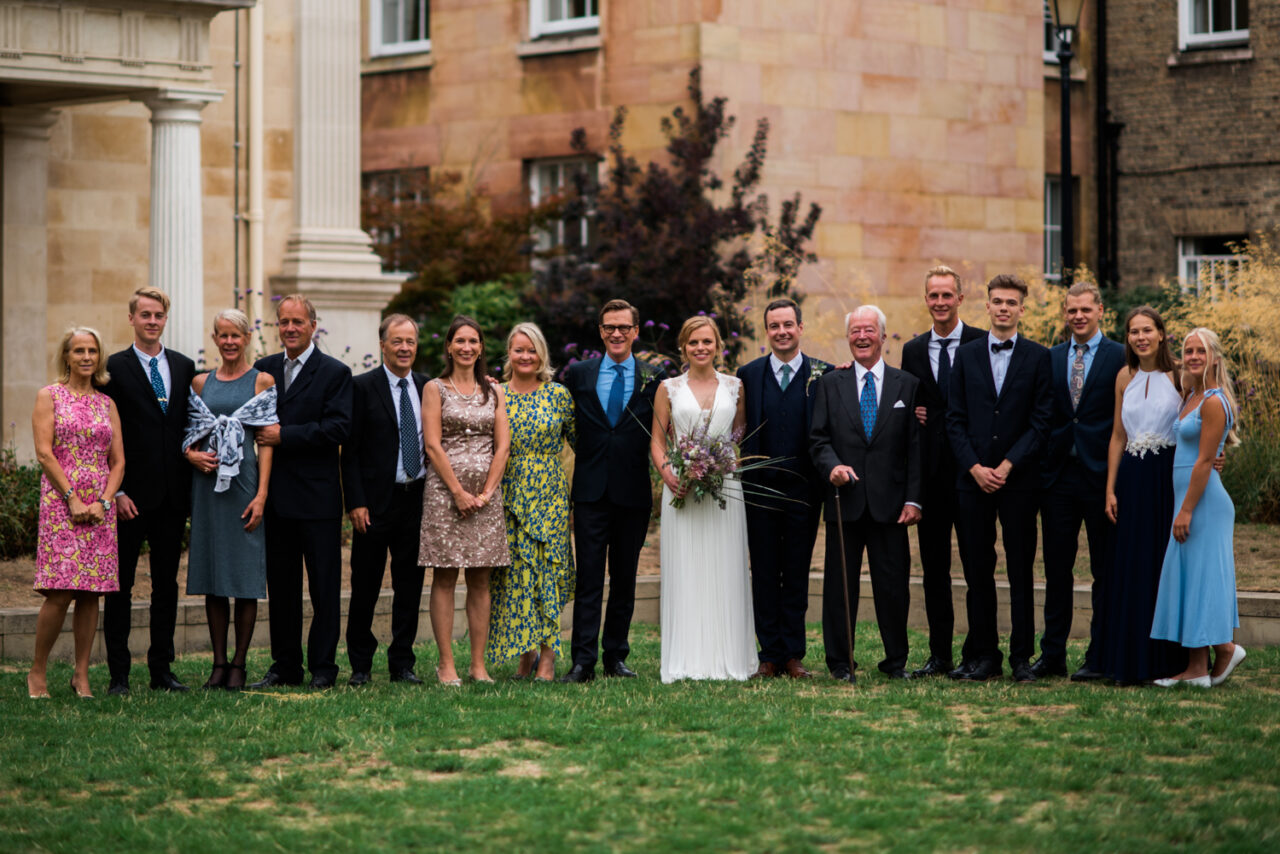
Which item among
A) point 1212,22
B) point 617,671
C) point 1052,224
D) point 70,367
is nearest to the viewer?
point 70,367

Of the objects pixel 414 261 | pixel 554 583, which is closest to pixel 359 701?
pixel 554 583

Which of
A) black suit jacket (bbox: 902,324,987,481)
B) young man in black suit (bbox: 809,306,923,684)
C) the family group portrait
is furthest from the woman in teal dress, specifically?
black suit jacket (bbox: 902,324,987,481)

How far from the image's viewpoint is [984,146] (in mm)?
24812

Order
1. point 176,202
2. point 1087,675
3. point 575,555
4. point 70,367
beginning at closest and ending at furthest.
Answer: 1. point 70,367
2. point 1087,675
3. point 575,555
4. point 176,202

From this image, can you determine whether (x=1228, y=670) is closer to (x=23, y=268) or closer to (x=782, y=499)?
(x=782, y=499)

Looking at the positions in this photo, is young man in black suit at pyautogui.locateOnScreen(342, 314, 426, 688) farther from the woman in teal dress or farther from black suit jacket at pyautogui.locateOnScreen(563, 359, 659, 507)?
black suit jacket at pyautogui.locateOnScreen(563, 359, 659, 507)

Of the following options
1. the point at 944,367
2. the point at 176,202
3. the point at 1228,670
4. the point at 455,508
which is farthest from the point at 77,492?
the point at 176,202

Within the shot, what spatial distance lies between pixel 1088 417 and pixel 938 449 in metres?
0.90

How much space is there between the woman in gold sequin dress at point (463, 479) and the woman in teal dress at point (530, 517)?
0.15 m

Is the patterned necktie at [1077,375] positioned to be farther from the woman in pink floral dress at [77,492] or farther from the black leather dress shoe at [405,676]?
the woman in pink floral dress at [77,492]

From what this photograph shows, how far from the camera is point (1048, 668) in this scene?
1005 cm

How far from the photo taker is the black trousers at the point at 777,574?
10180 mm

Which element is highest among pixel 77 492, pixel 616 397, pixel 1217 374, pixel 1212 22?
pixel 1212 22

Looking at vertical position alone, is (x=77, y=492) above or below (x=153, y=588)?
above
